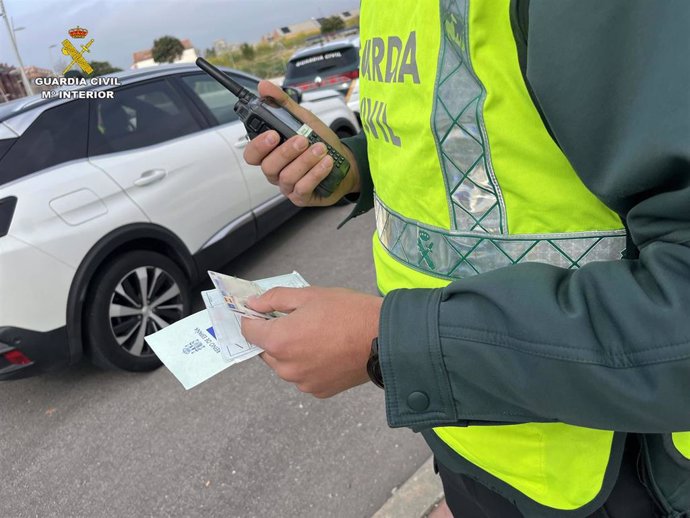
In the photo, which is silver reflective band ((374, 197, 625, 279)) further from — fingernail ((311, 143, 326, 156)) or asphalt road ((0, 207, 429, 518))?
asphalt road ((0, 207, 429, 518))

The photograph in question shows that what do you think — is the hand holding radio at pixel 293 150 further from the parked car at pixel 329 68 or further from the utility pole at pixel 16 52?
the parked car at pixel 329 68

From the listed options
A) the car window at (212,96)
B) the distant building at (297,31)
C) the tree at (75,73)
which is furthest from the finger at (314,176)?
the distant building at (297,31)

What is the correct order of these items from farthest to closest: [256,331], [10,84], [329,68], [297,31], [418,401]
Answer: [297,31]
[329,68]
[10,84]
[256,331]
[418,401]

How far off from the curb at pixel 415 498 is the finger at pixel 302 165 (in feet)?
4.69

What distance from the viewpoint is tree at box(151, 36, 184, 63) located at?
11.5 meters

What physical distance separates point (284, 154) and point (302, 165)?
0.05 meters

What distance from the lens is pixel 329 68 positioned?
734 cm

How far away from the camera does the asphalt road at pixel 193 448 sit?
2.20 metres

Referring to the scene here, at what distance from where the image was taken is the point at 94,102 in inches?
124

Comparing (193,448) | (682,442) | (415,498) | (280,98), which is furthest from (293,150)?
(193,448)

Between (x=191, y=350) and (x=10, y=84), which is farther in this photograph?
(x=10, y=84)

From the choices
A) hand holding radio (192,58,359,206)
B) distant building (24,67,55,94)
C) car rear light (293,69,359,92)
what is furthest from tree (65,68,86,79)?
car rear light (293,69,359,92)

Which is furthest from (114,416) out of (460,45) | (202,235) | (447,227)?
(460,45)

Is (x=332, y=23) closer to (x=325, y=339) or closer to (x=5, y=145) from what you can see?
(x=5, y=145)
